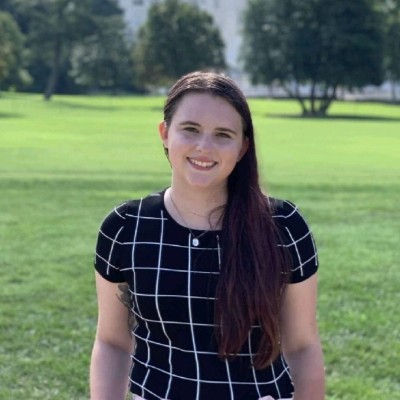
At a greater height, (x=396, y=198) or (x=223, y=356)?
(x=223, y=356)

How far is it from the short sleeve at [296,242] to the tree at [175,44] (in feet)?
234

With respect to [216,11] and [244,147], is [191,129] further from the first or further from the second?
[216,11]

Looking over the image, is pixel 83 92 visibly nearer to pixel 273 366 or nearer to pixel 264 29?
pixel 264 29

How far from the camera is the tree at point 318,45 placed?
63125 millimetres

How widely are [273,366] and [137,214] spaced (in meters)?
0.52

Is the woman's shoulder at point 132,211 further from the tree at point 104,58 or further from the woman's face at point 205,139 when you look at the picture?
the tree at point 104,58

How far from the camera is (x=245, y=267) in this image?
6.90 ft

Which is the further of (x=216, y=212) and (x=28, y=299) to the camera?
(x=28, y=299)

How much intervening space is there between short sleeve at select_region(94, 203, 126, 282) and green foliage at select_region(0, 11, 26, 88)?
2214 inches

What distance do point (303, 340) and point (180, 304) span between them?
0.36 m

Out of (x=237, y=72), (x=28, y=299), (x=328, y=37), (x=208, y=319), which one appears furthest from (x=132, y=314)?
(x=237, y=72)

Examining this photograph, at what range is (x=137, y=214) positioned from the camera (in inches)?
88.4

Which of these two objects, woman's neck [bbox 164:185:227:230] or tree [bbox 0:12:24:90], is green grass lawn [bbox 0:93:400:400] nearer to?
woman's neck [bbox 164:185:227:230]

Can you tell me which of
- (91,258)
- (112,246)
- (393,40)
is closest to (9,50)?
(393,40)
